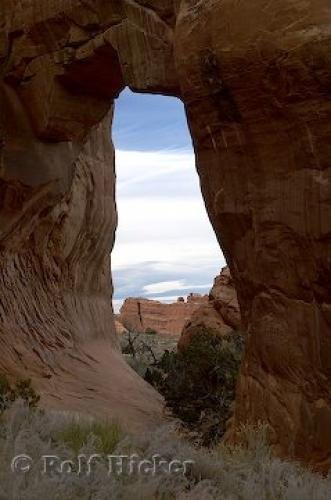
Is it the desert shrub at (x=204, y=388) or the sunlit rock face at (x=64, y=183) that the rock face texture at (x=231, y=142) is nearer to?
the sunlit rock face at (x=64, y=183)

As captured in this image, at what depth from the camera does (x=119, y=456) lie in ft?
16.7

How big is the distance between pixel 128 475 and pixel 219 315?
2010 centimetres

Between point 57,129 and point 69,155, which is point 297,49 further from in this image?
point 69,155

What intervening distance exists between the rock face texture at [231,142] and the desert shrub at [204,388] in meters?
0.72

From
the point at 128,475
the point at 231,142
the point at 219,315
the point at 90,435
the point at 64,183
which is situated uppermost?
the point at 64,183

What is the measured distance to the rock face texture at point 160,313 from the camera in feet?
213

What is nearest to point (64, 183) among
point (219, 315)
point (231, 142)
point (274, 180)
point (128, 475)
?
point (231, 142)

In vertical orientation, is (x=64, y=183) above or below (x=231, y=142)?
above

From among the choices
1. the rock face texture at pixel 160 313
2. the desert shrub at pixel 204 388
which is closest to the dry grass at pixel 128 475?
the desert shrub at pixel 204 388

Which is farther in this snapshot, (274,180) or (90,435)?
(274,180)

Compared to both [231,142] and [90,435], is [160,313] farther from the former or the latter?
[90,435]

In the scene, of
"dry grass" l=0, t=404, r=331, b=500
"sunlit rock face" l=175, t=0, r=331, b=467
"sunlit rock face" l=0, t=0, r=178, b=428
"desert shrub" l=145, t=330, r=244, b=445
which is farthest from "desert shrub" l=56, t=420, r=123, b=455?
"desert shrub" l=145, t=330, r=244, b=445

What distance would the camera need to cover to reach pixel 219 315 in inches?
968

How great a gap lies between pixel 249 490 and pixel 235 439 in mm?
3257
